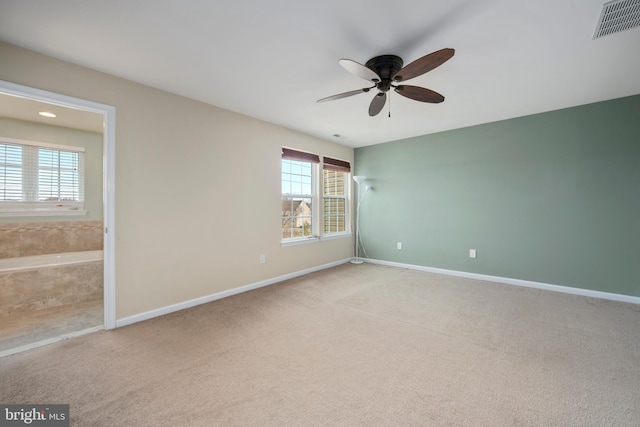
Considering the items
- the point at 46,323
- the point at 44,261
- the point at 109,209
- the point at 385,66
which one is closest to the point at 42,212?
the point at 44,261

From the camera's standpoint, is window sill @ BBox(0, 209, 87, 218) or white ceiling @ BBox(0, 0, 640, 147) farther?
window sill @ BBox(0, 209, 87, 218)

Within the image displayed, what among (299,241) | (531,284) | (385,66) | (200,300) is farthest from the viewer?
(299,241)

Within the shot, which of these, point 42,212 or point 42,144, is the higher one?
point 42,144

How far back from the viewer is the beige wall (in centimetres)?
247

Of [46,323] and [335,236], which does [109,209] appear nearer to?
[46,323]

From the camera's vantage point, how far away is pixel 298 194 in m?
4.43

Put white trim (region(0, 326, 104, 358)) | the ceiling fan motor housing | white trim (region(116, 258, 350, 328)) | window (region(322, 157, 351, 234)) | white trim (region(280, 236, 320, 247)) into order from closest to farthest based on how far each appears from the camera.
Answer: white trim (region(0, 326, 104, 358)) → the ceiling fan motor housing → white trim (region(116, 258, 350, 328)) → white trim (region(280, 236, 320, 247)) → window (region(322, 157, 351, 234))

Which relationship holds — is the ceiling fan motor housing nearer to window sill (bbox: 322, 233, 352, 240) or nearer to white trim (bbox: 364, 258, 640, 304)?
window sill (bbox: 322, 233, 352, 240)

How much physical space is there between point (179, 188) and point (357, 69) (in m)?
2.27

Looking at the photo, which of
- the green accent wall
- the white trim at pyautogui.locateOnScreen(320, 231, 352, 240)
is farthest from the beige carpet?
the white trim at pyautogui.locateOnScreen(320, 231, 352, 240)

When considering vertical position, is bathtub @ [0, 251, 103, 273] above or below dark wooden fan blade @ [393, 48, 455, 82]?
below

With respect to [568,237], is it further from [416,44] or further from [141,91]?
[141,91]

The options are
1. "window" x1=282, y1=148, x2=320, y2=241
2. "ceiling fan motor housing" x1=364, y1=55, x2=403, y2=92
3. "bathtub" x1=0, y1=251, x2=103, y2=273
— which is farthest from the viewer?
"window" x1=282, y1=148, x2=320, y2=241

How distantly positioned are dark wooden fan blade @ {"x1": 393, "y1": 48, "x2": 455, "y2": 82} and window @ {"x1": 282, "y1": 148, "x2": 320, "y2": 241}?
238 centimetres
